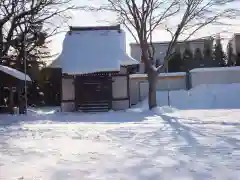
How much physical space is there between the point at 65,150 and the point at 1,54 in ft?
62.9

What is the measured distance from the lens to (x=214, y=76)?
1182 inches

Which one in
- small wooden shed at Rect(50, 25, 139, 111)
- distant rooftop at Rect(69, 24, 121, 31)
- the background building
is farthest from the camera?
the background building

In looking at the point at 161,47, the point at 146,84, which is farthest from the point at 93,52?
the point at 161,47

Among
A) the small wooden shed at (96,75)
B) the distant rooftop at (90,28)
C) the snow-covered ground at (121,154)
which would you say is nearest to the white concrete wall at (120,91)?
the small wooden shed at (96,75)

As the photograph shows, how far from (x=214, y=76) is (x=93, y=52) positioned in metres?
10.2

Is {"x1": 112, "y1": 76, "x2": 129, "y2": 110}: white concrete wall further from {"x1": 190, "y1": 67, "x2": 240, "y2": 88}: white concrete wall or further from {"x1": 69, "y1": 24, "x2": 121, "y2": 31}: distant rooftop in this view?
{"x1": 190, "y1": 67, "x2": 240, "y2": 88}: white concrete wall

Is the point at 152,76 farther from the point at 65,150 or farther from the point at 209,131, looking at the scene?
the point at 65,150

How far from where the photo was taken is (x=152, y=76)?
2258 cm

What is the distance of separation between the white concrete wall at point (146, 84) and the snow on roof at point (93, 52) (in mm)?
4022

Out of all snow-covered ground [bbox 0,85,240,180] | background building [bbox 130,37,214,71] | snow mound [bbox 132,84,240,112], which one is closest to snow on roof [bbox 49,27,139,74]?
snow mound [bbox 132,84,240,112]

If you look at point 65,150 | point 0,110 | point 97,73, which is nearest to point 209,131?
point 65,150

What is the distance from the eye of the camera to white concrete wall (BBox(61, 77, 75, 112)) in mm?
25719

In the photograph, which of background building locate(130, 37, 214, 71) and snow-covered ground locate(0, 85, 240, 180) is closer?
snow-covered ground locate(0, 85, 240, 180)

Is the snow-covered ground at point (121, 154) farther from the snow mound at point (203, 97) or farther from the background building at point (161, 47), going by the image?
the background building at point (161, 47)
